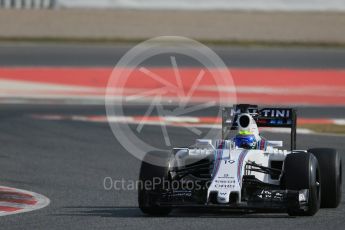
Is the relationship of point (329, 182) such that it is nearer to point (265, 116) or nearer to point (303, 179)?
point (303, 179)

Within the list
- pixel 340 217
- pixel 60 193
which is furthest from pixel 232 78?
A: pixel 340 217

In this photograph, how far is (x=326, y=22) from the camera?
125 ft

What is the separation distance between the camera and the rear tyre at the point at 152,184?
10781 mm

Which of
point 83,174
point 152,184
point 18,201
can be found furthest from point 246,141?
point 83,174

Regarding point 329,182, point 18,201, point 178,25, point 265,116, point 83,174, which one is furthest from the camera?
point 178,25

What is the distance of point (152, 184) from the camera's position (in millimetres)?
10844

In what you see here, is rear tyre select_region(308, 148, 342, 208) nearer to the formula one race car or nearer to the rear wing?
the formula one race car

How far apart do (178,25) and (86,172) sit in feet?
78.8

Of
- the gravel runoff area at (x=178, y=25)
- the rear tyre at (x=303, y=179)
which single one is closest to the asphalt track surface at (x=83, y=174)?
the rear tyre at (x=303, y=179)

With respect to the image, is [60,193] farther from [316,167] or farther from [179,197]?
[316,167]

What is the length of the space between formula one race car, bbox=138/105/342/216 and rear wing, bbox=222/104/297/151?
15mm

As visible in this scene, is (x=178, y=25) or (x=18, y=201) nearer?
(x=18, y=201)

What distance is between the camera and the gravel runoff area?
3722cm

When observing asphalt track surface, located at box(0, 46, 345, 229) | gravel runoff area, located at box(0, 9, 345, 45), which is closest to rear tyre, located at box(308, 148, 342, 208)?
asphalt track surface, located at box(0, 46, 345, 229)
